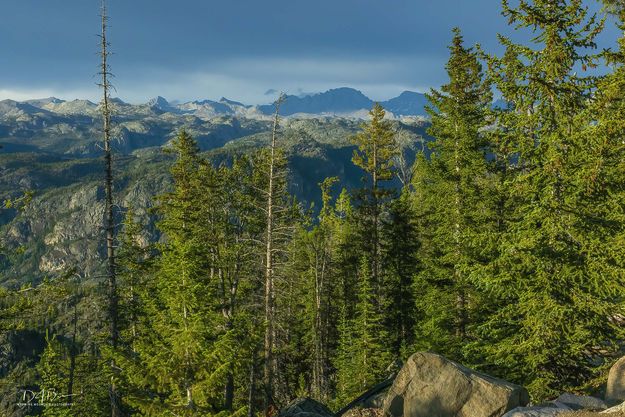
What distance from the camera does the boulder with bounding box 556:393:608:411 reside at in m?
12.1

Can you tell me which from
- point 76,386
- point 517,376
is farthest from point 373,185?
point 76,386

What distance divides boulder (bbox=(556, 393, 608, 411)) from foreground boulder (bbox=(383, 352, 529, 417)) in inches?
40.9

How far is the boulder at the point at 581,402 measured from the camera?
12062 mm

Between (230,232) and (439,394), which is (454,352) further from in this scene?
(230,232)

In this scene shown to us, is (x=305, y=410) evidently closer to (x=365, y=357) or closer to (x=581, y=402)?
(x=581, y=402)

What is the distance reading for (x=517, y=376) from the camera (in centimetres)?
1555

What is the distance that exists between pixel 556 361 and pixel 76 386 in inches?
1489

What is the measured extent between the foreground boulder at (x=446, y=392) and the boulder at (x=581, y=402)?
3.40 feet

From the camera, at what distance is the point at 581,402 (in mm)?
12375

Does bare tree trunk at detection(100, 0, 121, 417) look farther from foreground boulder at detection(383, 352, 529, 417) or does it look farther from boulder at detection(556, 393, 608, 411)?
boulder at detection(556, 393, 608, 411)

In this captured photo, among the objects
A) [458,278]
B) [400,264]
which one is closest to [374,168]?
[400,264]

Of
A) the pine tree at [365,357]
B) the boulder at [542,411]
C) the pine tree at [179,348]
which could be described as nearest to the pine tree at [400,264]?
the pine tree at [365,357]

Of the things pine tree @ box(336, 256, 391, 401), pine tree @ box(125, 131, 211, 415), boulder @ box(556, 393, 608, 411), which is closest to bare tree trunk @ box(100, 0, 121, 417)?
pine tree @ box(125, 131, 211, 415)

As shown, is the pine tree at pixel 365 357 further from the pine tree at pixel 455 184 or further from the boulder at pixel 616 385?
the boulder at pixel 616 385
